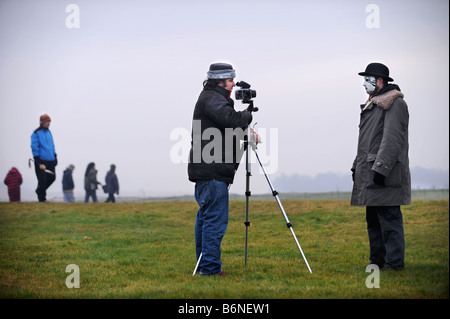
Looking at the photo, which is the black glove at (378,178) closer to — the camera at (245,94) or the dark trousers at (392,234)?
the dark trousers at (392,234)

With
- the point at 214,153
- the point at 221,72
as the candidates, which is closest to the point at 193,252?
the point at 214,153

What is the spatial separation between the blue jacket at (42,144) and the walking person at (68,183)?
6661mm

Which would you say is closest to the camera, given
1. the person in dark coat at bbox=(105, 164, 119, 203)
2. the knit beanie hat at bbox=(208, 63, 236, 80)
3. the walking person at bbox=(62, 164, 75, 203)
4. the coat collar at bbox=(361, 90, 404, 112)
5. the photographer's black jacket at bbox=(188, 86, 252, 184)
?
the photographer's black jacket at bbox=(188, 86, 252, 184)

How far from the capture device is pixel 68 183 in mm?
24484

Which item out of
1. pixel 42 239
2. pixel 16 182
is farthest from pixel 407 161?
pixel 16 182

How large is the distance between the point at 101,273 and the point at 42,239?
15.9 ft

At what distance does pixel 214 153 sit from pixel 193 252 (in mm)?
3395

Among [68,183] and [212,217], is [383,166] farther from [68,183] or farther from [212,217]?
[68,183]

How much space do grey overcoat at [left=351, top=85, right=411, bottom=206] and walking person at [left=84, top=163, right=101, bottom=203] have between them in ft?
61.5

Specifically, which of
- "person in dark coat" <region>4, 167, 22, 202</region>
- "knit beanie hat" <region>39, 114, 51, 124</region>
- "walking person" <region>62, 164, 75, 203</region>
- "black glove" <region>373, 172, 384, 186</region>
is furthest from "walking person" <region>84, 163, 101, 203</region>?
"black glove" <region>373, 172, 384, 186</region>

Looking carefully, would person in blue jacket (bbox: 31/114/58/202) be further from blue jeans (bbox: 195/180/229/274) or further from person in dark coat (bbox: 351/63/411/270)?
person in dark coat (bbox: 351/63/411/270)

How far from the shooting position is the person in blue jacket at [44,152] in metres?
17.4

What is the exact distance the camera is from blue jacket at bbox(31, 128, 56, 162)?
17.4 m

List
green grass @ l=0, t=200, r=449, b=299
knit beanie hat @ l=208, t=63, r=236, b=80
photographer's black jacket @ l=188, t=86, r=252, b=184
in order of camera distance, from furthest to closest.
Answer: knit beanie hat @ l=208, t=63, r=236, b=80 → photographer's black jacket @ l=188, t=86, r=252, b=184 → green grass @ l=0, t=200, r=449, b=299
